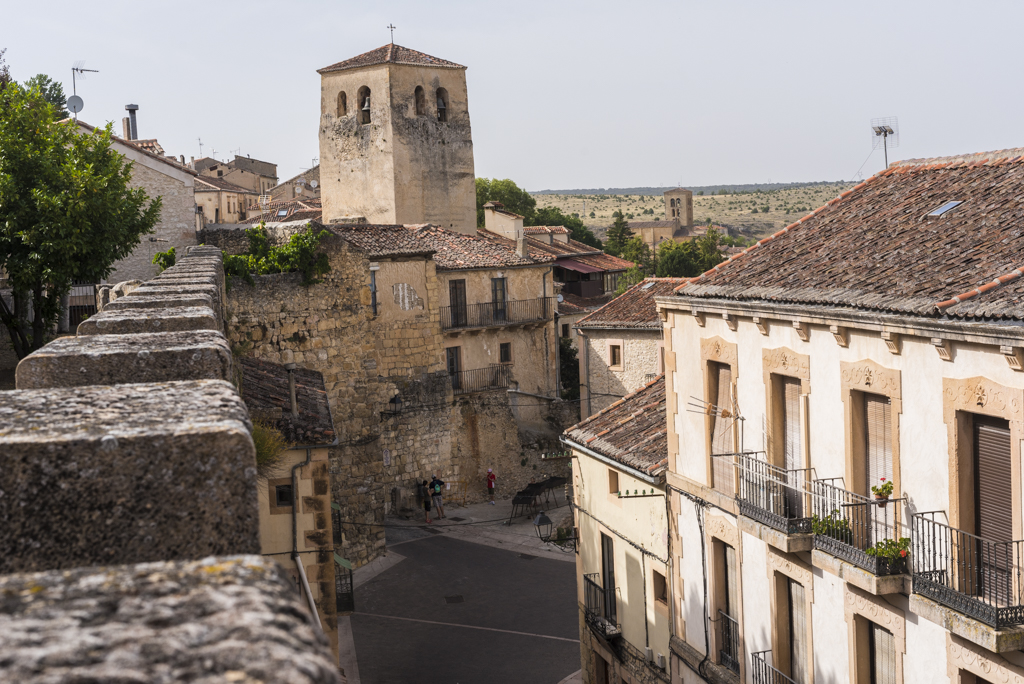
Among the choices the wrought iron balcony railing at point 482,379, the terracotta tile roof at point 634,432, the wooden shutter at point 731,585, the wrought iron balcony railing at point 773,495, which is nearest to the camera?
the wrought iron balcony railing at point 773,495

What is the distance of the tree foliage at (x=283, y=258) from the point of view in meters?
26.4

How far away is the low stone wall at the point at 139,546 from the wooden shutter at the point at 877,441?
31.8ft

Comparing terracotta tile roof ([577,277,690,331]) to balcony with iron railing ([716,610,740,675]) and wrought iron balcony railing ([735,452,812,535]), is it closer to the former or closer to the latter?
balcony with iron railing ([716,610,740,675])

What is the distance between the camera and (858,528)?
456 inches

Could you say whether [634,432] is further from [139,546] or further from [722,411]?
[139,546]

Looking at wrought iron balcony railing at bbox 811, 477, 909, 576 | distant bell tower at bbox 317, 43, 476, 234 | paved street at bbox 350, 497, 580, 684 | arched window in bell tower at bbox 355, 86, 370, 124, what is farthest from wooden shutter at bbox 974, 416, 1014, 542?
arched window in bell tower at bbox 355, 86, 370, 124

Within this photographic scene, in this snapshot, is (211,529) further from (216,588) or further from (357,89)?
(357,89)

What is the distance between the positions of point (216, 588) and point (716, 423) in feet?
44.9

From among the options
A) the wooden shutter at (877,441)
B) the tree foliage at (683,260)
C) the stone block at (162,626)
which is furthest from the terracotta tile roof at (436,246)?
the tree foliage at (683,260)

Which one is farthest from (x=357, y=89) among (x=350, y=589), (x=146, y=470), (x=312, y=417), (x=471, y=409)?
(x=146, y=470)

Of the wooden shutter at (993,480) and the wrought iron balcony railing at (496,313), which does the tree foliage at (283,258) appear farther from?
the wooden shutter at (993,480)

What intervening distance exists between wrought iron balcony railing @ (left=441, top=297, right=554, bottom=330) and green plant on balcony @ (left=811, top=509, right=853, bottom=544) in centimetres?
2359

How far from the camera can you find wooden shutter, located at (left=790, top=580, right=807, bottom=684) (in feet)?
42.6

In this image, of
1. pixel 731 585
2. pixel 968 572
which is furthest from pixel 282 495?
pixel 968 572
